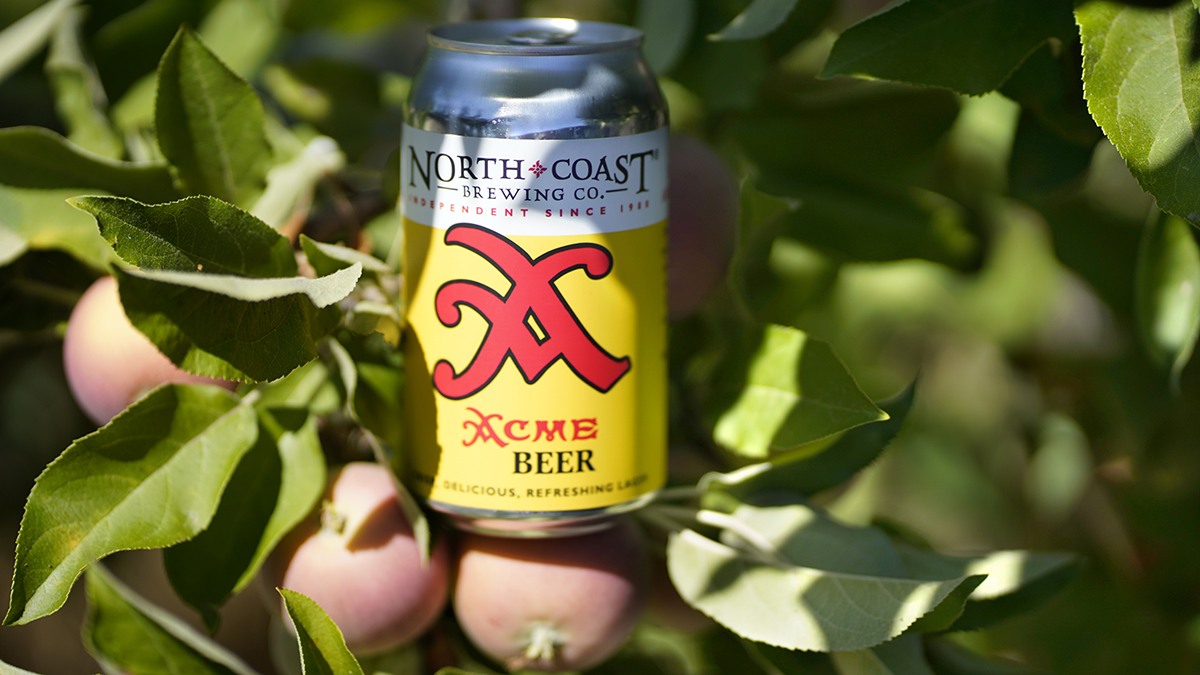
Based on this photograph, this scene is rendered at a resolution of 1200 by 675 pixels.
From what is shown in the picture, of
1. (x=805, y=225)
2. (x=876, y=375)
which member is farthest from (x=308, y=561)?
(x=876, y=375)

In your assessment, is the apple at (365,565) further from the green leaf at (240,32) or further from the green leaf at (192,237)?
the green leaf at (240,32)

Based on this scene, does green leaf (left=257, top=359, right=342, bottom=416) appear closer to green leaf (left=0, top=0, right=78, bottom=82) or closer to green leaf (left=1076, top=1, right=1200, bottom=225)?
green leaf (left=0, top=0, right=78, bottom=82)

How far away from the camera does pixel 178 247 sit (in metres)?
0.58

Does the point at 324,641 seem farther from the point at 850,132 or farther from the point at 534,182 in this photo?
the point at 850,132

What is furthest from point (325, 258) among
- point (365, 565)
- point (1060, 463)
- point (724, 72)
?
point (1060, 463)

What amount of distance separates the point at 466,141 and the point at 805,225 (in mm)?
435

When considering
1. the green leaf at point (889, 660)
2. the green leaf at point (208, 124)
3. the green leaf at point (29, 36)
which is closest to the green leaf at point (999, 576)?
the green leaf at point (889, 660)

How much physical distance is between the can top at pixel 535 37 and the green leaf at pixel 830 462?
0.27 metres

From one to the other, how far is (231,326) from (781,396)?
31 cm

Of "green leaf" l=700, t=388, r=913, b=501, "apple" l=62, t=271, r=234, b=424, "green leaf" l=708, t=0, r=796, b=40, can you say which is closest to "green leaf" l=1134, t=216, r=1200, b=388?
"green leaf" l=700, t=388, r=913, b=501

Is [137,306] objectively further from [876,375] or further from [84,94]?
[876,375]

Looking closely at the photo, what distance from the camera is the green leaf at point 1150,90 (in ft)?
2.01

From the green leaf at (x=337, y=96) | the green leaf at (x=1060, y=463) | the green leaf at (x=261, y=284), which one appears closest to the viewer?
the green leaf at (x=261, y=284)

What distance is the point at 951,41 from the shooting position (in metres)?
0.70
